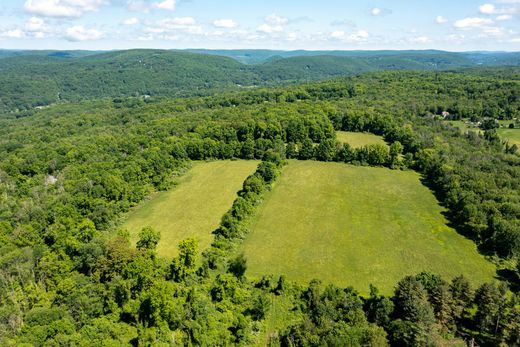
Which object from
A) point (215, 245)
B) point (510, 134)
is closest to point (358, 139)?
point (510, 134)

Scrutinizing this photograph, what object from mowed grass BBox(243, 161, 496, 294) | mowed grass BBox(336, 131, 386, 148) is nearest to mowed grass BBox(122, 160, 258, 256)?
mowed grass BBox(243, 161, 496, 294)

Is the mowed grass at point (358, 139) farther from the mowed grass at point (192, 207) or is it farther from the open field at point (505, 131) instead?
the mowed grass at point (192, 207)

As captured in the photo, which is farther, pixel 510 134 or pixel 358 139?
pixel 510 134

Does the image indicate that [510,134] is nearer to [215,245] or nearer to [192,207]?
[192,207]

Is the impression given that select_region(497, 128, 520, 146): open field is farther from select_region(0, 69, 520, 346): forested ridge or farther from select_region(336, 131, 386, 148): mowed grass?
select_region(336, 131, 386, 148): mowed grass

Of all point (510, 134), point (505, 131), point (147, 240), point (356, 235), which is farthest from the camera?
point (505, 131)

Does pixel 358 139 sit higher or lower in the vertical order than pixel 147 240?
higher

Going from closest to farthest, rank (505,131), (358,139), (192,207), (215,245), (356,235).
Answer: (215,245), (356,235), (192,207), (358,139), (505,131)

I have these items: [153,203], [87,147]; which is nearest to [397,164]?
[153,203]

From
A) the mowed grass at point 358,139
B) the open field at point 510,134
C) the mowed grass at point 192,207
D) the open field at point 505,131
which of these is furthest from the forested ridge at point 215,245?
the open field at point 505,131
